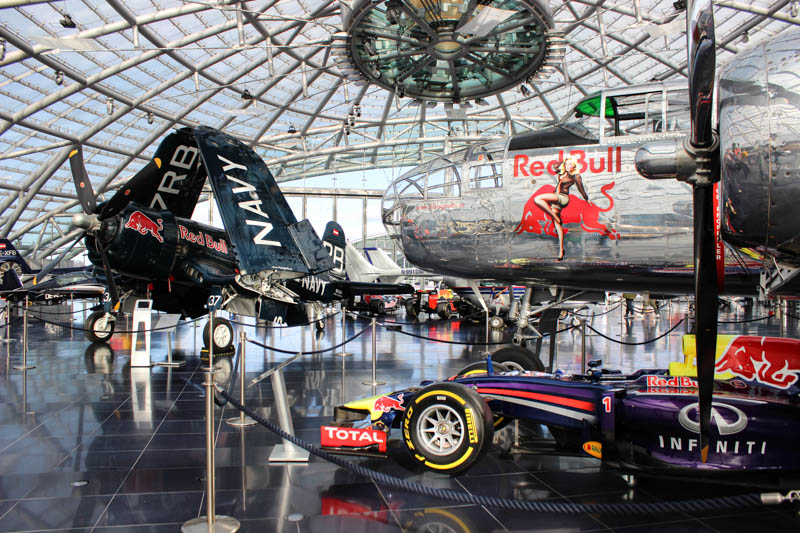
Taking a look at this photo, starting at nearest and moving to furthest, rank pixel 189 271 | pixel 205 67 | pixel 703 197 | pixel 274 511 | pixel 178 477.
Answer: pixel 703 197, pixel 274 511, pixel 178 477, pixel 189 271, pixel 205 67

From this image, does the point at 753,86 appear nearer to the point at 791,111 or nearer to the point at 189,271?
the point at 791,111

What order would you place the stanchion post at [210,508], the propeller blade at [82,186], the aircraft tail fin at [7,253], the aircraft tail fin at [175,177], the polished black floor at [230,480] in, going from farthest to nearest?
the aircraft tail fin at [7,253], the aircraft tail fin at [175,177], the propeller blade at [82,186], the polished black floor at [230,480], the stanchion post at [210,508]

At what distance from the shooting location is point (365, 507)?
4184mm

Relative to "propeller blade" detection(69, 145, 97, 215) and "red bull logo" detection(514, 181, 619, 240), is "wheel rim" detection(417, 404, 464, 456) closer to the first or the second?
"red bull logo" detection(514, 181, 619, 240)

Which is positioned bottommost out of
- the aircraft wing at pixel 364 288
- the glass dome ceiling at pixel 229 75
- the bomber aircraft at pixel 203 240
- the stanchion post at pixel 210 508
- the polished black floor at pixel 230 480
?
the polished black floor at pixel 230 480

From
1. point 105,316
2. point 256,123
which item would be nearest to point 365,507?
point 105,316

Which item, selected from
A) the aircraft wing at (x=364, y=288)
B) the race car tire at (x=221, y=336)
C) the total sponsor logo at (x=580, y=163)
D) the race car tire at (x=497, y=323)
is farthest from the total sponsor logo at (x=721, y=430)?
the race car tire at (x=497, y=323)

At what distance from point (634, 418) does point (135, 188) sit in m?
12.5

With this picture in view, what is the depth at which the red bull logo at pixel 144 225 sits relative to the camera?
11852 millimetres

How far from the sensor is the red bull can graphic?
15.5 ft

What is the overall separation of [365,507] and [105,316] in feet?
41.1

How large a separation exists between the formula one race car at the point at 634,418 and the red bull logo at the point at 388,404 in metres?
0.01

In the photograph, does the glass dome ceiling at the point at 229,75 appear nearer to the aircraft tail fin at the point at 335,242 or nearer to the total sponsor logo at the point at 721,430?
the aircraft tail fin at the point at 335,242

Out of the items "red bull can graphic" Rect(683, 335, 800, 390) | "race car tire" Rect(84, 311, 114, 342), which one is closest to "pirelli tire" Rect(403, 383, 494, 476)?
"red bull can graphic" Rect(683, 335, 800, 390)
